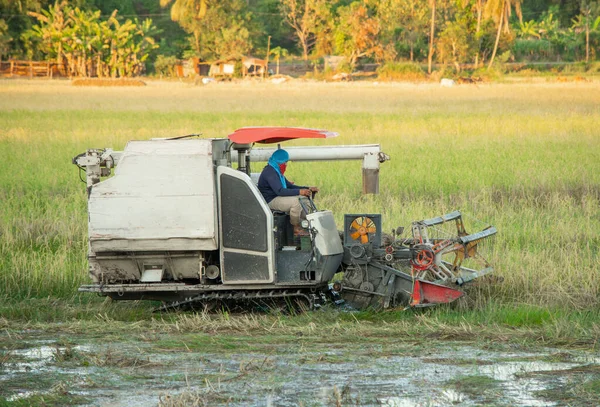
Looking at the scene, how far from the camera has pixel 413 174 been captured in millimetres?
17812

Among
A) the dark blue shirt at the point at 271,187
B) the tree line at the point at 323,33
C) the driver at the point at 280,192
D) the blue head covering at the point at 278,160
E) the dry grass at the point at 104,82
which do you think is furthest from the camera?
the tree line at the point at 323,33

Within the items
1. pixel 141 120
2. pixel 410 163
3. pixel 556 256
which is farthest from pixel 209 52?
pixel 556 256

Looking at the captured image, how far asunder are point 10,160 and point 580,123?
48.5 ft

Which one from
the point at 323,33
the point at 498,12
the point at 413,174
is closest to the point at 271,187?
the point at 413,174

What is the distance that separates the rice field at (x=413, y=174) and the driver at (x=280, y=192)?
1.96m

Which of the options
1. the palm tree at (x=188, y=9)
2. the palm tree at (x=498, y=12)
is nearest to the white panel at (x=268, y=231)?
the palm tree at (x=498, y=12)

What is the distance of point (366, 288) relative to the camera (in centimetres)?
927

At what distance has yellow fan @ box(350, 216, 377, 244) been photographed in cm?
944

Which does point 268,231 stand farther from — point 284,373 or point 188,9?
point 188,9

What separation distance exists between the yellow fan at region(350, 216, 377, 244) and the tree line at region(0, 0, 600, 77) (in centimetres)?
5847

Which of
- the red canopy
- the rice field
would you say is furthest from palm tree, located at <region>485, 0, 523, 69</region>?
the red canopy

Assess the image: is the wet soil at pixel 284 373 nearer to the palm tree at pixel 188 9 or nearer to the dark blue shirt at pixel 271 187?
the dark blue shirt at pixel 271 187

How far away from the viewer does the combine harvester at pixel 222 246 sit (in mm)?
8898

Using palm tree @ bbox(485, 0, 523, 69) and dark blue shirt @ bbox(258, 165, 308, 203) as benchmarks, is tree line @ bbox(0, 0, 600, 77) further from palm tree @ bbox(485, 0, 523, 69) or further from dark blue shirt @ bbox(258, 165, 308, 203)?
dark blue shirt @ bbox(258, 165, 308, 203)
